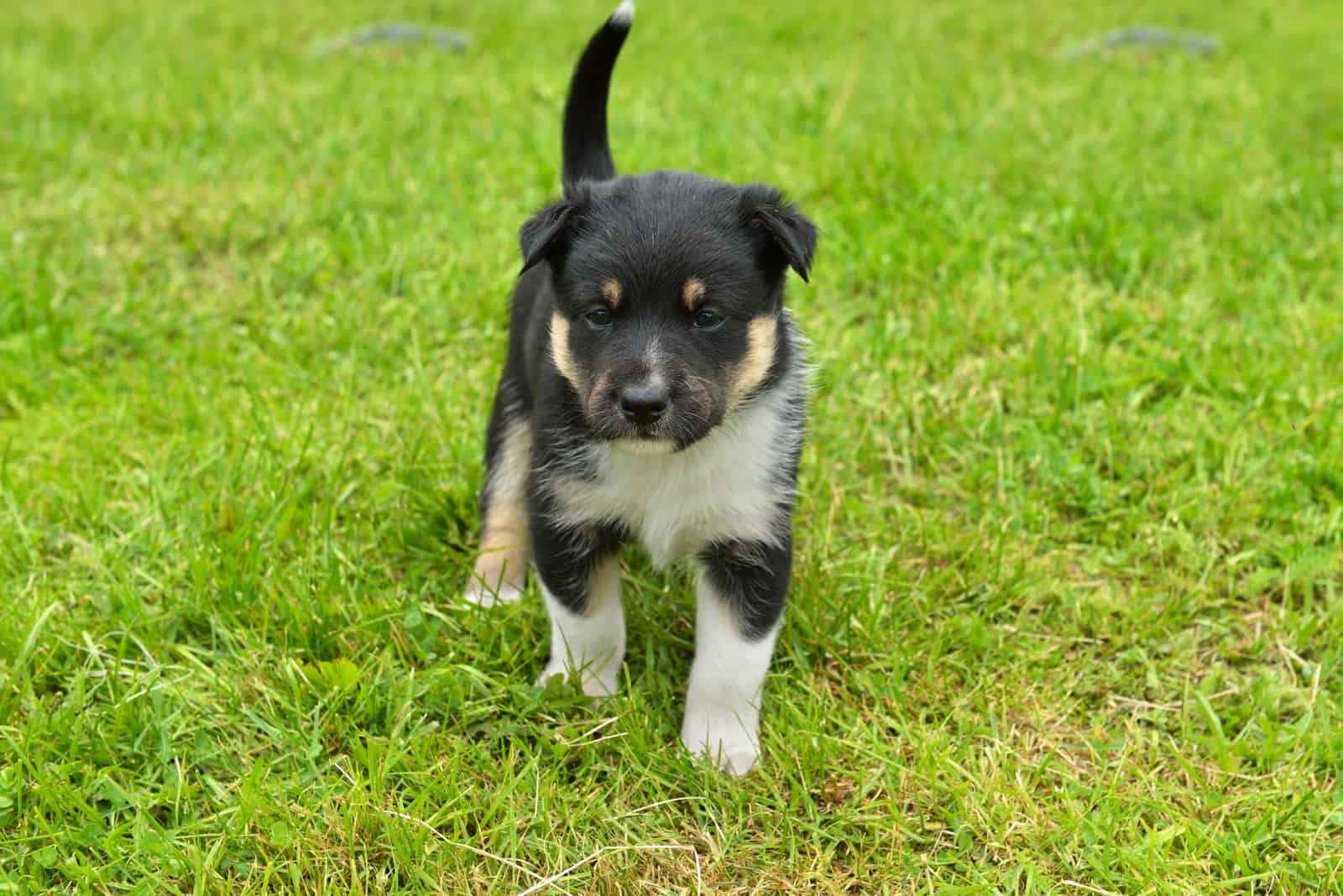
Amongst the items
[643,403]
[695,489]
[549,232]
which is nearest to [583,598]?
[695,489]

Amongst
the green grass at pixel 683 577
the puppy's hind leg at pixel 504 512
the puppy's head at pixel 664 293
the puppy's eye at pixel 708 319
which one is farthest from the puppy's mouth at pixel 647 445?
the puppy's hind leg at pixel 504 512

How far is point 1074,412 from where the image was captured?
14.3 feet

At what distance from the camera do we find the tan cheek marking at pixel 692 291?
8.95ft

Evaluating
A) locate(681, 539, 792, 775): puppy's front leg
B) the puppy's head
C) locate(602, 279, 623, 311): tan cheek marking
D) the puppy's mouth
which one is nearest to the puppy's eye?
the puppy's head

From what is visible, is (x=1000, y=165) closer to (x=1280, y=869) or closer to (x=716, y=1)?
(x=1280, y=869)


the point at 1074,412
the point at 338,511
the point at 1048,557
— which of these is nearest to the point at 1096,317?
the point at 1074,412

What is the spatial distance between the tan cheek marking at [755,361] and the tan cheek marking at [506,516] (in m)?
0.90

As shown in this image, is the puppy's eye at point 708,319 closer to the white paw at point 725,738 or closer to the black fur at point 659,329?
the black fur at point 659,329

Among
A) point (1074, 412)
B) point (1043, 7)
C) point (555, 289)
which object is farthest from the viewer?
point (1043, 7)

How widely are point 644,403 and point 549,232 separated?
1.65 ft

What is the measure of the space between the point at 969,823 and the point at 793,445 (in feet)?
3.41

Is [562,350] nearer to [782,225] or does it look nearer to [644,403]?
[644,403]

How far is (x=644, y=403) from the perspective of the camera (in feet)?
8.55

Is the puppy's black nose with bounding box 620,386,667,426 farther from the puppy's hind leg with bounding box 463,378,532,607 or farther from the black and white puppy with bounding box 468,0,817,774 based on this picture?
the puppy's hind leg with bounding box 463,378,532,607
